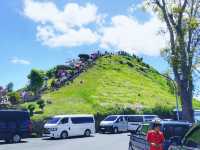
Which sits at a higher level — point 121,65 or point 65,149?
point 121,65

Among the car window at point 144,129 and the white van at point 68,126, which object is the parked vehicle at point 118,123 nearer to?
the white van at point 68,126

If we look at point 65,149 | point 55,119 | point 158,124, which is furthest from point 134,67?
point 158,124

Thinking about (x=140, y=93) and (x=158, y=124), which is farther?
(x=140, y=93)

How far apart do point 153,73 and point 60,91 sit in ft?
115

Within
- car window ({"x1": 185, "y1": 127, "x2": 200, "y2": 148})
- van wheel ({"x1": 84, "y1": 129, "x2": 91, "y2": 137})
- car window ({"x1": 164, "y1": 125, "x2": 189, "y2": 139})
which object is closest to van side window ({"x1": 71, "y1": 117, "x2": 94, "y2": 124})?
van wheel ({"x1": 84, "y1": 129, "x2": 91, "y2": 137})

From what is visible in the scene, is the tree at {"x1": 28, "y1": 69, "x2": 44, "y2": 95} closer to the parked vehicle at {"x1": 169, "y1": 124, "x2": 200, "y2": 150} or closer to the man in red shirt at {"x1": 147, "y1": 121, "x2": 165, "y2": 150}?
the man in red shirt at {"x1": 147, "y1": 121, "x2": 165, "y2": 150}

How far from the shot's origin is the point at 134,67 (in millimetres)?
102562

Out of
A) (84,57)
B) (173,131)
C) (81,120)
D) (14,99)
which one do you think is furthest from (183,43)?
(84,57)

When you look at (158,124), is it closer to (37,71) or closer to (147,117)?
(147,117)

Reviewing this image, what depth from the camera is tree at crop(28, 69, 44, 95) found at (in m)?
71.3

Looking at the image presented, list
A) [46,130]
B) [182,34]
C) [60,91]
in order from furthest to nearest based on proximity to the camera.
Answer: [60,91] → [46,130] → [182,34]

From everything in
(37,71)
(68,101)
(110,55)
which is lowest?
(68,101)

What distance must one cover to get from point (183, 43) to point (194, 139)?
2719 cm

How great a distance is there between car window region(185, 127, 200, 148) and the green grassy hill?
42.3 meters
